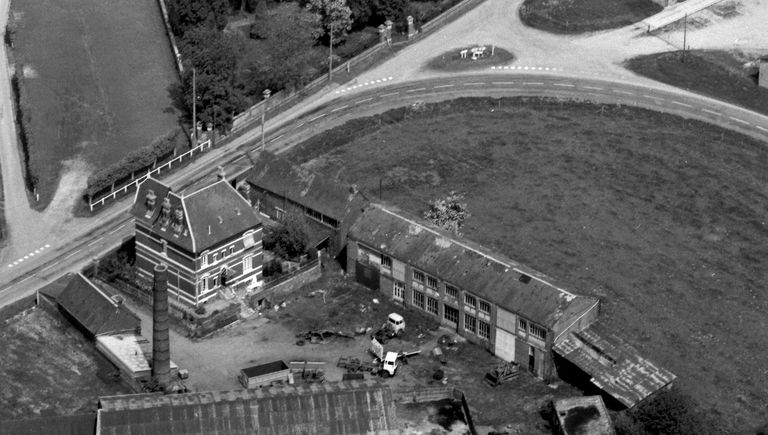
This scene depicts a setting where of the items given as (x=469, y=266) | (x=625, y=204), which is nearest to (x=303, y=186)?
(x=469, y=266)

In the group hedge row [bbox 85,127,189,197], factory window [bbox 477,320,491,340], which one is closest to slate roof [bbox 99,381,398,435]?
factory window [bbox 477,320,491,340]

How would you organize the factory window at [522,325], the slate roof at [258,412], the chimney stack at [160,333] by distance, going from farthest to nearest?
the factory window at [522,325] < the chimney stack at [160,333] < the slate roof at [258,412]

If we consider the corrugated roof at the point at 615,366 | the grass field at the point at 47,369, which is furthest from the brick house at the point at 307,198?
the corrugated roof at the point at 615,366

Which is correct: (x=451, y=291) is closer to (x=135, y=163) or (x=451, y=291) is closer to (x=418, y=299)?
(x=418, y=299)

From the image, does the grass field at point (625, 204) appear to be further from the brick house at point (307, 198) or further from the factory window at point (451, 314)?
the factory window at point (451, 314)

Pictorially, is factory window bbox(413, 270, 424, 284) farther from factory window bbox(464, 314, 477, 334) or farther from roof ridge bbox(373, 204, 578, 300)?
factory window bbox(464, 314, 477, 334)

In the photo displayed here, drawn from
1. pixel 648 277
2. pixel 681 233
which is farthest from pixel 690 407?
pixel 681 233
